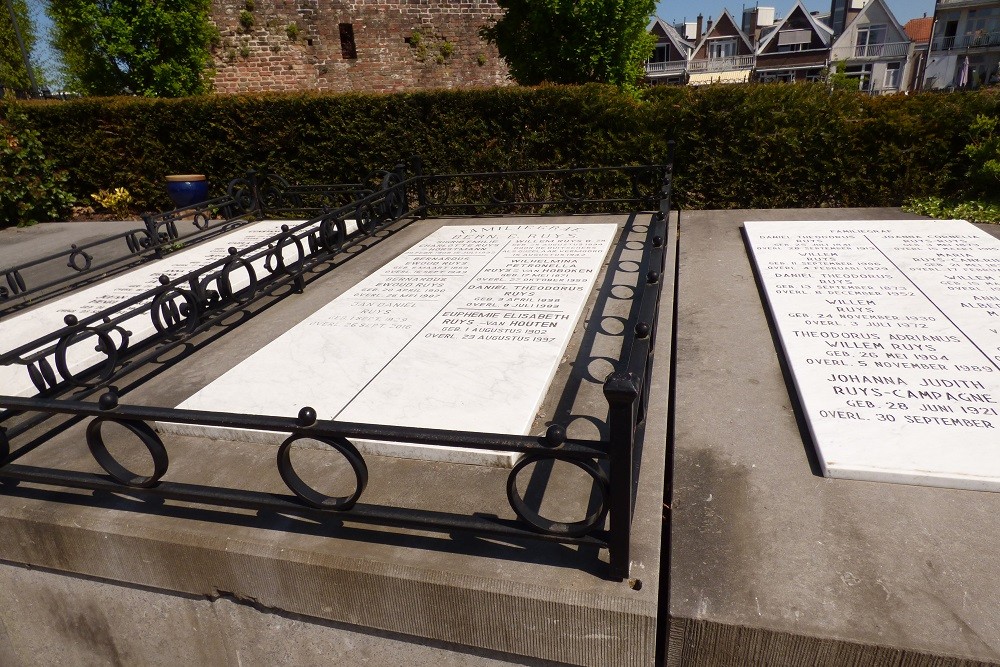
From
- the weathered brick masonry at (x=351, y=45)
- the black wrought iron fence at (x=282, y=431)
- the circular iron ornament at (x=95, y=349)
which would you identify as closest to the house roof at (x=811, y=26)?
the weathered brick masonry at (x=351, y=45)

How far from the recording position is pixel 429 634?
2002 millimetres

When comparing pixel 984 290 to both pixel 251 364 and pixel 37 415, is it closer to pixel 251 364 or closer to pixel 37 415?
pixel 251 364

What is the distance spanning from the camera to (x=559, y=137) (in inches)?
347

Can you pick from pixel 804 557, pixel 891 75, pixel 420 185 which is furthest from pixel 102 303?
pixel 891 75

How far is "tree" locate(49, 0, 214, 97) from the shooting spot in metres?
12.6

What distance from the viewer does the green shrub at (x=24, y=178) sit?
390 inches

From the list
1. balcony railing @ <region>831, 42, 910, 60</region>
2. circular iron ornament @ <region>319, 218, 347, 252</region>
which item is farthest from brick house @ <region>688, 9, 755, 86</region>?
circular iron ornament @ <region>319, 218, 347, 252</region>

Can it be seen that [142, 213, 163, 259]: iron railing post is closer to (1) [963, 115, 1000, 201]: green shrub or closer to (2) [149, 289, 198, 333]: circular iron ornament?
(2) [149, 289, 198, 333]: circular iron ornament

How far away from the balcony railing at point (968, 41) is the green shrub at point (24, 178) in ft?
203

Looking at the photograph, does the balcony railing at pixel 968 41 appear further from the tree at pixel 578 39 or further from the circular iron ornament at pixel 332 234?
the circular iron ornament at pixel 332 234

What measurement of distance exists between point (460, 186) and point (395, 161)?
47.1 inches

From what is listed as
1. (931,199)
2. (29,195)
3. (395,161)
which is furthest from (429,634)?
(29,195)

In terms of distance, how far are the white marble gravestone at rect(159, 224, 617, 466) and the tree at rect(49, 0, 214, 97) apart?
11787 millimetres

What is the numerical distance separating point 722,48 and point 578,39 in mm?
57132
